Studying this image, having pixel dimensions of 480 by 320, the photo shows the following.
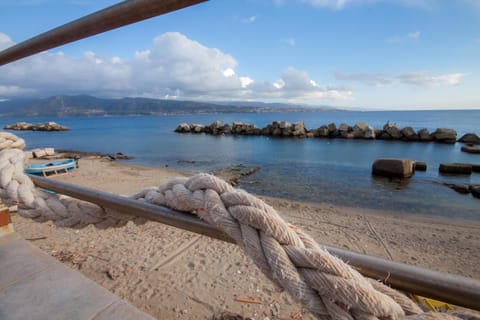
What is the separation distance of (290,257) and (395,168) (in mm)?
18323

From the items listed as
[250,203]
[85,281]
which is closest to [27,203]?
[85,281]

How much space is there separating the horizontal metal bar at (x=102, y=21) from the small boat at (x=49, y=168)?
50.3 feet

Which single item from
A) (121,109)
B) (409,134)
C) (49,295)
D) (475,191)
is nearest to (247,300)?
(49,295)

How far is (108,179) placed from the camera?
14078 mm

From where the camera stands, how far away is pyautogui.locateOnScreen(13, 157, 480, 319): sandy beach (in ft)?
11.6

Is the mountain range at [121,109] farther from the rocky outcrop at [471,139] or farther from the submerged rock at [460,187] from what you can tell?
the submerged rock at [460,187]

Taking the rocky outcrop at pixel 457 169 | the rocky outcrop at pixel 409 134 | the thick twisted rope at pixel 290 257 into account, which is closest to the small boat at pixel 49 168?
the thick twisted rope at pixel 290 257

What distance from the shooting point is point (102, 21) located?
0.80 metres

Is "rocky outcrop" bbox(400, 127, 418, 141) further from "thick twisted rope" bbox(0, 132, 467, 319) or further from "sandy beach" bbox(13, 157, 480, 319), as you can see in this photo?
"thick twisted rope" bbox(0, 132, 467, 319)

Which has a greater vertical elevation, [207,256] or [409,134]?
[409,134]

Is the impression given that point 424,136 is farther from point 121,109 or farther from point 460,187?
point 121,109

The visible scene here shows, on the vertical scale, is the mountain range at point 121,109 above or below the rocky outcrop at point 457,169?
above

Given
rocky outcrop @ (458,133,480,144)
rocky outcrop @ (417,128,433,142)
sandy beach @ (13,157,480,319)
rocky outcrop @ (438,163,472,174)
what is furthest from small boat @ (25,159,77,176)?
rocky outcrop @ (458,133,480,144)

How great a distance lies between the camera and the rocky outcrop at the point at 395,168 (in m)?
15.7
